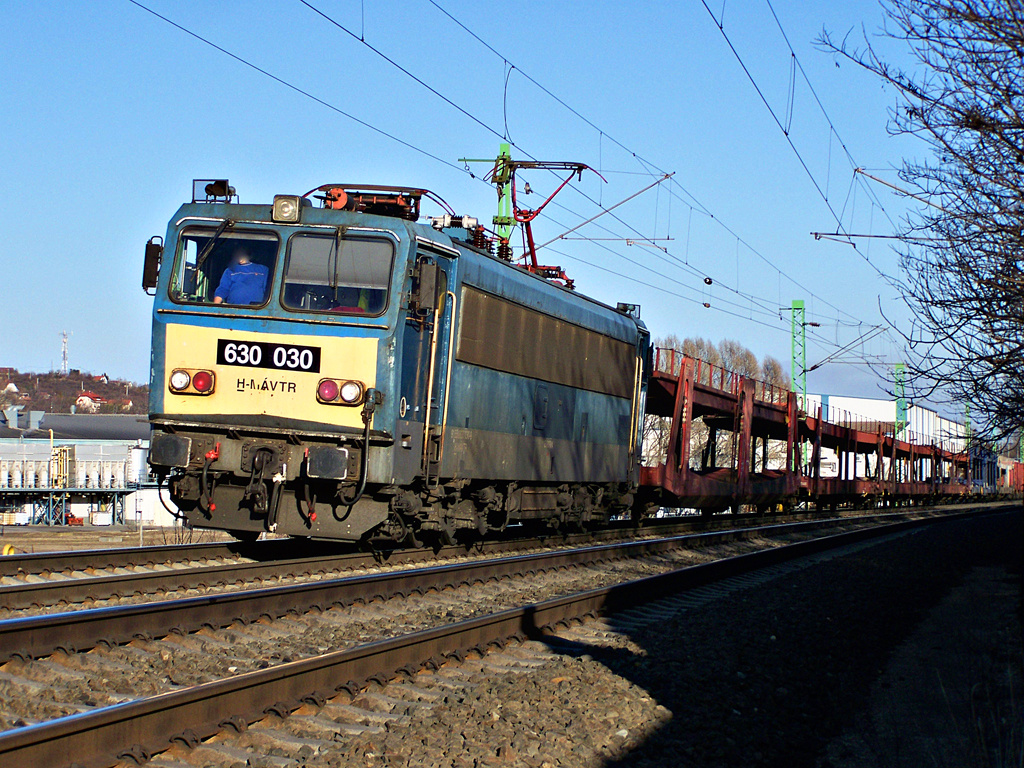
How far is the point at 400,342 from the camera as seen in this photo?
1063 centimetres

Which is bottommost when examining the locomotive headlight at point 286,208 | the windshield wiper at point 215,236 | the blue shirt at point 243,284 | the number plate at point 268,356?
the number plate at point 268,356

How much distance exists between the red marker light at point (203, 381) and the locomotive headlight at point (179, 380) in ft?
0.27

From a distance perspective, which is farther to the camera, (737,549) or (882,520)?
(882,520)

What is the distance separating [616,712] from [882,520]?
30.3 metres

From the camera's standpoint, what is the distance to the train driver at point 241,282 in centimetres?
1080

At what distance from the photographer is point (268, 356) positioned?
10570 mm

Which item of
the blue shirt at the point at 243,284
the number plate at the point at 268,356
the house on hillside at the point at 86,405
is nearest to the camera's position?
the number plate at the point at 268,356

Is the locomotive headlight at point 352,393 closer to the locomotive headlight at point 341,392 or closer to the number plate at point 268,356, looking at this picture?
the locomotive headlight at point 341,392

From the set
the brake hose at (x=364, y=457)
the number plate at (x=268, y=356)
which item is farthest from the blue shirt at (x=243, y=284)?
the brake hose at (x=364, y=457)

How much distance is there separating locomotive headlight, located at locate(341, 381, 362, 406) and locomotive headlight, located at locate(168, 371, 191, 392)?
164cm

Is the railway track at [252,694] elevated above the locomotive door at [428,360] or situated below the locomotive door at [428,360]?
below

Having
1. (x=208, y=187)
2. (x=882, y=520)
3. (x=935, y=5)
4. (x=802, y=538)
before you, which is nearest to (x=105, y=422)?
(x=882, y=520)

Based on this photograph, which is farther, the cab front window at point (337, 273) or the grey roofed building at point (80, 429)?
the grey roofed building at point (80, 429)

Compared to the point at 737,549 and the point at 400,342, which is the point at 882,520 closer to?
the point at 737,549
